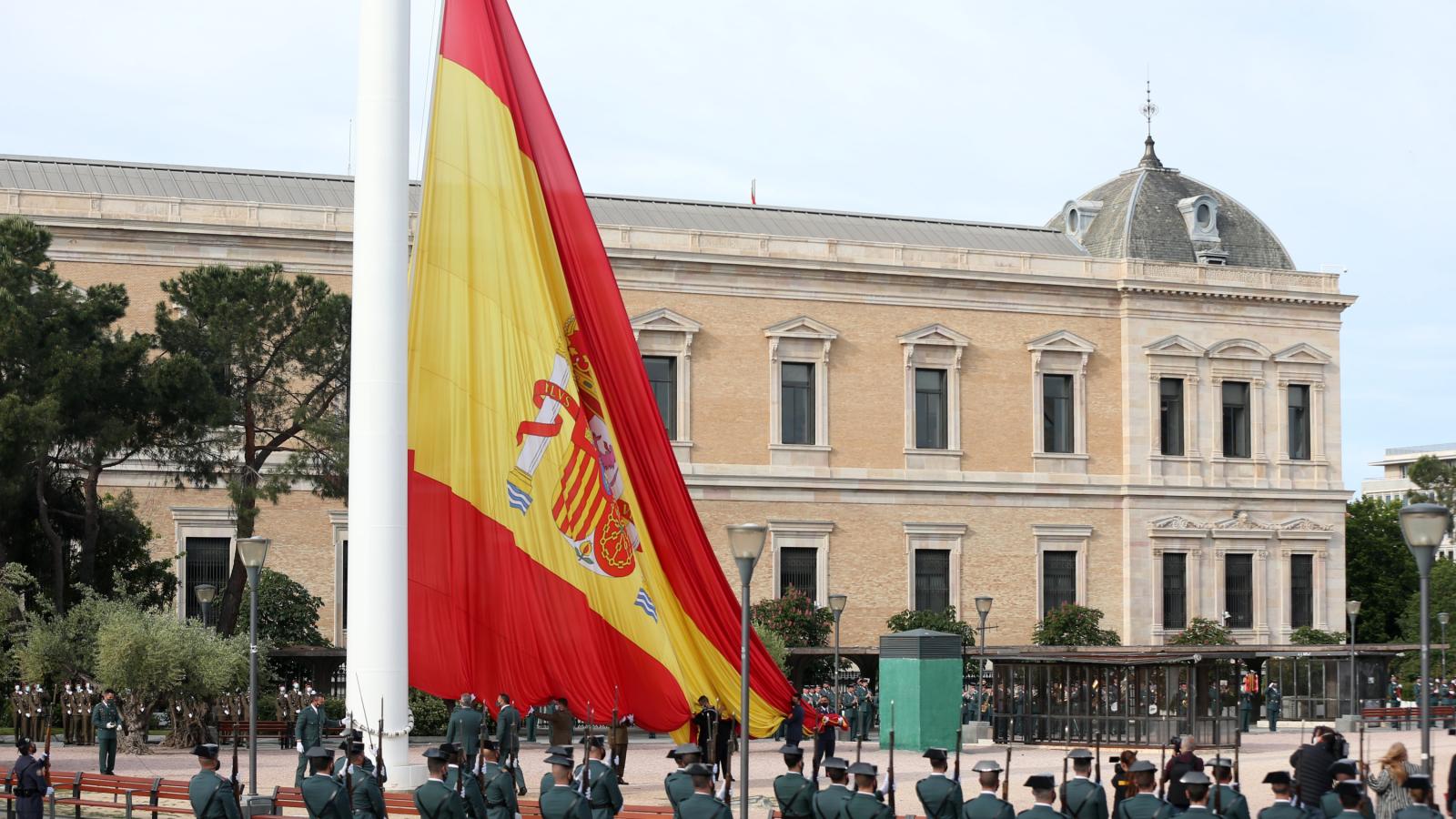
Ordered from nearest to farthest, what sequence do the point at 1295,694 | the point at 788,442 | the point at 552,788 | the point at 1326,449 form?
1. the point at 552,788
2. the point at 1295,694
3. the point at 788,442
4. the point at 1326,449

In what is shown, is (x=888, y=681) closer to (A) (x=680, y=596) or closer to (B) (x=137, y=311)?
(A) (x=680, y=596)

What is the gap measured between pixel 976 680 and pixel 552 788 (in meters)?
37.3

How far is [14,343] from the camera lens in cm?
3600

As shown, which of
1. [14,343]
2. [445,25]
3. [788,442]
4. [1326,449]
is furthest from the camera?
[1326,449]

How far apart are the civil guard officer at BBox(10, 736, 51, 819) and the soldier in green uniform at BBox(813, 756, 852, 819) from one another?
23.9ft

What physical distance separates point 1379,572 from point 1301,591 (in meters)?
9.86

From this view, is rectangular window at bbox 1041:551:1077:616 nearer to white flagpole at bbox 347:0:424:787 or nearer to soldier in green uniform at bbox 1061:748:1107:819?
white flagpole at bbox 347:0:424:787

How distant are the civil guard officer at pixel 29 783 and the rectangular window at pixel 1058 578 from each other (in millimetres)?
41388

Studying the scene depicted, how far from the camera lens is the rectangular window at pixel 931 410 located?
56.9 metres

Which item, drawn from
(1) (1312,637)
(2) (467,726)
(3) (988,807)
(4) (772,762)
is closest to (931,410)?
(1) (1312,637)

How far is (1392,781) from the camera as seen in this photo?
17.6 m

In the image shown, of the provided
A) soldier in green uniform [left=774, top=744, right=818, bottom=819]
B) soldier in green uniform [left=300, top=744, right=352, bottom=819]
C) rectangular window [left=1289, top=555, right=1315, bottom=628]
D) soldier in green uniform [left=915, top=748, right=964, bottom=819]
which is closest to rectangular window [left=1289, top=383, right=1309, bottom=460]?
rectangular window [left=1289, top=555, right=1315, bottom=628]

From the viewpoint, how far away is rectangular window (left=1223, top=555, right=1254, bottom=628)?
59.2 m

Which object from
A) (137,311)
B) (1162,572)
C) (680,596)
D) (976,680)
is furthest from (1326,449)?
(680,596)
